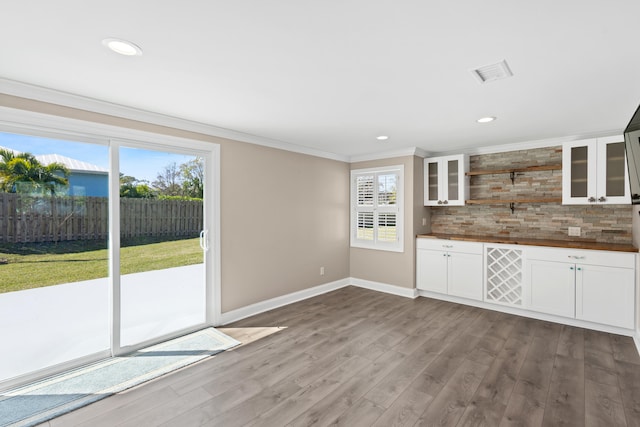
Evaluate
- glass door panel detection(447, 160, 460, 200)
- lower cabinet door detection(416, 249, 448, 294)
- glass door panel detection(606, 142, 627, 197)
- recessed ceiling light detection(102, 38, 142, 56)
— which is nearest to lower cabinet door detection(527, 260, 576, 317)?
glass door panel detection(606, 142, 627, 197)

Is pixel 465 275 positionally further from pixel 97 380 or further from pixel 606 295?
pixel 97 380

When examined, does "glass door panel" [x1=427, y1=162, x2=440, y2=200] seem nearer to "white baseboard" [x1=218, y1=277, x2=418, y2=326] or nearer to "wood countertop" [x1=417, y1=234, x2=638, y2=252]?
"wood countertop" [x1=417, y1=234, x2=638, y2=252]

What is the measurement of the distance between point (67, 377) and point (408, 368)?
2860 millimetres

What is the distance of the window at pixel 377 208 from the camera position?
16.4ft

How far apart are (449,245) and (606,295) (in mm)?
1759

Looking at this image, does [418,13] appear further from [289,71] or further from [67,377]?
[67,377]

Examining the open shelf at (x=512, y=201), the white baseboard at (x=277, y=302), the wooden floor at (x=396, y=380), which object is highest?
the open shelf at (x=512, y=201)

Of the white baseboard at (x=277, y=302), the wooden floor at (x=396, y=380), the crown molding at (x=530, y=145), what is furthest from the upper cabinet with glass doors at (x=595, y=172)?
the white baseboard at (x=277, y=302)

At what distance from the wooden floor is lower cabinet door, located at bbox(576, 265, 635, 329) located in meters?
0.20

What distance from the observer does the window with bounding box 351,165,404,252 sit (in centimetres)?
498

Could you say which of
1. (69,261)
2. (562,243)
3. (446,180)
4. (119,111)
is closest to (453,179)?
(446,180)

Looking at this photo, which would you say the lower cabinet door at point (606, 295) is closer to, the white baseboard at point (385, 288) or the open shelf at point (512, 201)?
the open shelf at point (512, 201)

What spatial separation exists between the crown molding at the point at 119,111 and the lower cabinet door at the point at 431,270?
8.88 ft

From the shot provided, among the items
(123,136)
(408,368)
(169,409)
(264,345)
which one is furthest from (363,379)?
(123,136)
